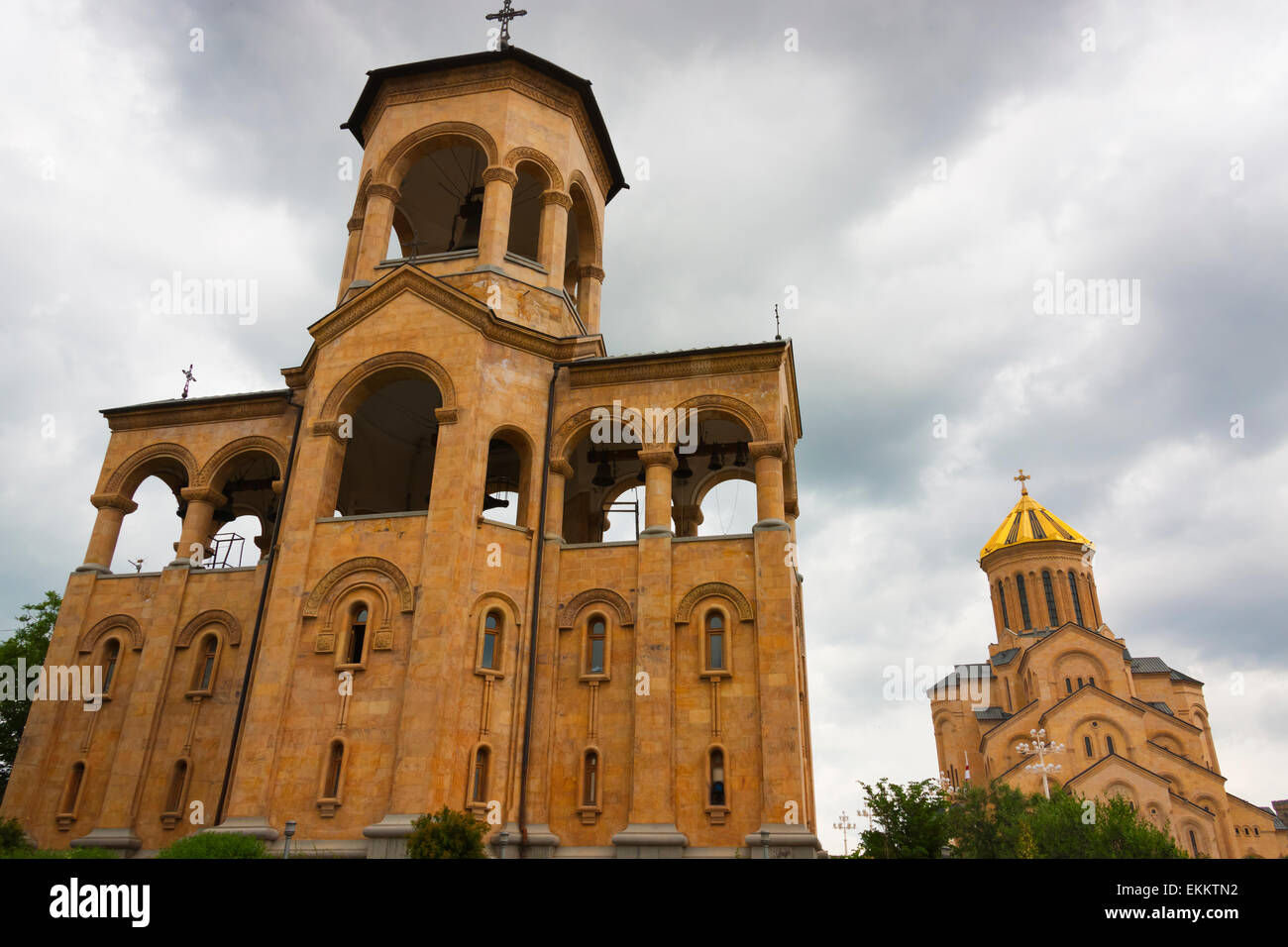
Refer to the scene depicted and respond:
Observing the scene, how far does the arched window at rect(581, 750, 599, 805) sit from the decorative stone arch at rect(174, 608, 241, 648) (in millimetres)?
9086

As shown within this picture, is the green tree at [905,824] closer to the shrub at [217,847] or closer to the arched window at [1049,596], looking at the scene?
the shrub at [217,847]

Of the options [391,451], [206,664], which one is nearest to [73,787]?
[206,664]

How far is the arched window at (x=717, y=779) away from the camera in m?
16.5

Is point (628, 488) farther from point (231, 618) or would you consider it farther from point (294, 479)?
point (231, 618)

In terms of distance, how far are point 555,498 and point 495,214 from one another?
7.77m

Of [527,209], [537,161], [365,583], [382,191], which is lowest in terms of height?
[365,583]

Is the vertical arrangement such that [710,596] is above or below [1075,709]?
below

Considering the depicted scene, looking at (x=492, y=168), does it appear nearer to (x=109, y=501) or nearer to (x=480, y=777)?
(x=109, y=501)

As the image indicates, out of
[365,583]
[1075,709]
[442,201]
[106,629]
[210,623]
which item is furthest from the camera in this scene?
[1075,709]

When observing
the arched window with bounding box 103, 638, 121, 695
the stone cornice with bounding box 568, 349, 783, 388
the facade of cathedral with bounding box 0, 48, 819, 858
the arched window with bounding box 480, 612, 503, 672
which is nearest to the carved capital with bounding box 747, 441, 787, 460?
the facade of cathedral with bounding box 0, 48, 819, 858

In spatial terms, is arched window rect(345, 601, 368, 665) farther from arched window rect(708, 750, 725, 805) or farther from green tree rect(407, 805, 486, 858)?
arched window rect(708, 750, 725, 805)

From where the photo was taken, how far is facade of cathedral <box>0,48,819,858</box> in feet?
53.9

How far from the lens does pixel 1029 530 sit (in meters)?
61.9
